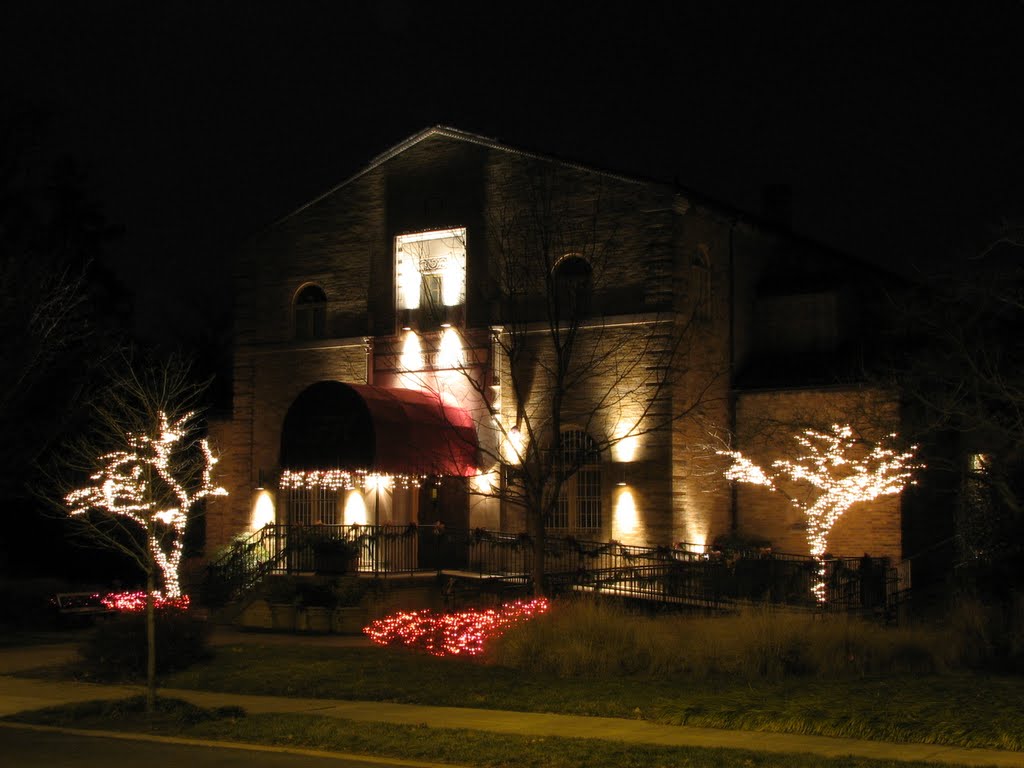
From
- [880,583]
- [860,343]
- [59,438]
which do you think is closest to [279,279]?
[59,438]

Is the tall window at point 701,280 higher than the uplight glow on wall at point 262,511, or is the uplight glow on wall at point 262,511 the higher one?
the tall window at point 701,280

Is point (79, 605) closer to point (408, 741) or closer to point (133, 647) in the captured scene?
point (133, 647)

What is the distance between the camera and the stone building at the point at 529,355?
95.3 feet

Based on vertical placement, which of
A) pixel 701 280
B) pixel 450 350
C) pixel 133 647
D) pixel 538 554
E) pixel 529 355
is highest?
pixel 701 280

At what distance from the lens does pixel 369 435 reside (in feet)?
93.4

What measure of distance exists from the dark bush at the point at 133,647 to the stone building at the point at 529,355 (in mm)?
8961

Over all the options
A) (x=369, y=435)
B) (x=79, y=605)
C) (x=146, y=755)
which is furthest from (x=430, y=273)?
(x=146, y=755)

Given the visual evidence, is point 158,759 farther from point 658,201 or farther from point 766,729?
point 658,201

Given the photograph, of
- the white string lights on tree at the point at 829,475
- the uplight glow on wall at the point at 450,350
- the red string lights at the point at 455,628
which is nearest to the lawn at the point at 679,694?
the red string lights at the point at 455,628

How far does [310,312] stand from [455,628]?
16.1 m

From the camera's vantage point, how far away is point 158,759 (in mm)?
12664

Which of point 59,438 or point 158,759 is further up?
point 59,438

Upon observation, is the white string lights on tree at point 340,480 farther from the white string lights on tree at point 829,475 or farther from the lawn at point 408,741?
the lawn at point 408,741

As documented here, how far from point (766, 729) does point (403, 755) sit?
3.95m
